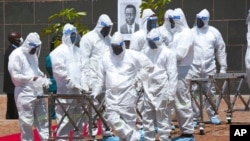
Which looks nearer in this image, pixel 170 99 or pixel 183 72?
pixel 170 99

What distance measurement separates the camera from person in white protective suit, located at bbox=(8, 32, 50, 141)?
13.6 metres

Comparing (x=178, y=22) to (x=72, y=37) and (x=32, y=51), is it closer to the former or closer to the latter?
(x=72, y=37)

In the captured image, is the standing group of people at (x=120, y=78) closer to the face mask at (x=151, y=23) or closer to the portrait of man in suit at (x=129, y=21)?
the face mask at (x=151, y=23)

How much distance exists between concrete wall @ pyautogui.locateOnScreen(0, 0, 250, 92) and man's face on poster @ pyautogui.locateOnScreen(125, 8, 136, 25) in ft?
9.04

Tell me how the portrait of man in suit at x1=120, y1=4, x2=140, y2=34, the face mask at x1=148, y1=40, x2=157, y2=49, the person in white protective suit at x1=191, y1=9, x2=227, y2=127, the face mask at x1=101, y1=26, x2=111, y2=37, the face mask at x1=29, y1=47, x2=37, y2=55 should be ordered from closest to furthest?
the face mask at x1=148, y1=40, x2=157, y2=49, the face mask at x1=29, y1=47, x2=37, y2=55, the face mask at x1=101, y1=26, x2=111, y2=37, the person in white protective suit at x1=191, y1=9, x2=227, y2=127, the portrait of man in suit at x1=120, y1=4, x2=140, y2=34

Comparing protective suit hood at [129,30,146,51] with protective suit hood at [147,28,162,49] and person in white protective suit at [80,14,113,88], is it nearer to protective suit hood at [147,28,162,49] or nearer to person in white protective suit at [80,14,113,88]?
person in white protective suit at [80,14,113,88]

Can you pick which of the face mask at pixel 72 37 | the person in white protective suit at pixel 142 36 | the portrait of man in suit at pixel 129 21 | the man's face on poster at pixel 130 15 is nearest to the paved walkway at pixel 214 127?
the person in white protective suit at pixel 142 36

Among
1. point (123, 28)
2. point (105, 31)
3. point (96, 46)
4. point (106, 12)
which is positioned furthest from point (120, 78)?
point (106, 12)

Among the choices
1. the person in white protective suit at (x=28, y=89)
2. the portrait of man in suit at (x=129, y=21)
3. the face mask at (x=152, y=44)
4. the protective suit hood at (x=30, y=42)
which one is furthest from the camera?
the portrait of man in suit at (x=129, y=21)

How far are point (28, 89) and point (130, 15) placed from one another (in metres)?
6.26

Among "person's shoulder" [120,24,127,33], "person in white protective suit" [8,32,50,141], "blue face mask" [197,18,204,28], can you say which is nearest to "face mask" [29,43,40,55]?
"person in white protective suit" [8,32,50,141]

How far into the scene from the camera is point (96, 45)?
14.8 metres

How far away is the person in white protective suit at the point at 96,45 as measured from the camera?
14.8 m

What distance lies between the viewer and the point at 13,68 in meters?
13.6
